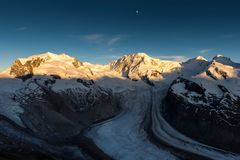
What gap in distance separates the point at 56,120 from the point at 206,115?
60.7m

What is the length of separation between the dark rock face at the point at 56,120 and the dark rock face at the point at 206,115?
94.1 ft

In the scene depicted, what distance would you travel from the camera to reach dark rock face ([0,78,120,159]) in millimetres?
117625

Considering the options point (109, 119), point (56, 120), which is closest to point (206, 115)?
point (109, 119)

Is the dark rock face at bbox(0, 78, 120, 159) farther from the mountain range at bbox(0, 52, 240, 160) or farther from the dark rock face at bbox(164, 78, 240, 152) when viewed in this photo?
the dark rock face at bbox(164, 78, 240, 152)

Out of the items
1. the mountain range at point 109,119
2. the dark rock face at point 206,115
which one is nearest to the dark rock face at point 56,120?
the mountain range at point 109,119

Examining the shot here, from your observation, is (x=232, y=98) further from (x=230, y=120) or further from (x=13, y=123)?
(x=13, y=123)

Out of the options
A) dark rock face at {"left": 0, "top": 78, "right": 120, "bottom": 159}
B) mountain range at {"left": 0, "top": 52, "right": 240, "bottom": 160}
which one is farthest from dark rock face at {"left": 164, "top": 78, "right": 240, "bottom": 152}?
dark rock face at {"left": 0, "top": 78, "right": 120, "bottom": 159}

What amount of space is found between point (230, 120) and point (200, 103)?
16.2 meters

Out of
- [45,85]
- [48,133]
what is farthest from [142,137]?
[45,85]

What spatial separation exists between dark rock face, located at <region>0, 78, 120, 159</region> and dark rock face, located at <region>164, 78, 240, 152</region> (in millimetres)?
28676

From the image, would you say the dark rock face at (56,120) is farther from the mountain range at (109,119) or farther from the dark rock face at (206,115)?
the dark rock face at (206,115)

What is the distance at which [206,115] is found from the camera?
16288 centimetres

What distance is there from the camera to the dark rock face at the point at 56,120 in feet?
386

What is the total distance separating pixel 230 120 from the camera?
159125 millimetres
